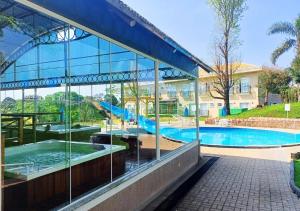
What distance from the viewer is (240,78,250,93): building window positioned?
1298 inches

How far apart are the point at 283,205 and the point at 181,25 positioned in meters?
23.9

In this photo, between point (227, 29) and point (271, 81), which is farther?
point (271, 81)

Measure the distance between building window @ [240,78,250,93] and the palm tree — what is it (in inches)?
370

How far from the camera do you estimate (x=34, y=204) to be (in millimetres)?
3412

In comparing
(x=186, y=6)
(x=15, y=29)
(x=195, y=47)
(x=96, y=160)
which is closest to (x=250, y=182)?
(x=96, y=160)

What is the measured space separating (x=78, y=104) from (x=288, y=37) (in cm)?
2329

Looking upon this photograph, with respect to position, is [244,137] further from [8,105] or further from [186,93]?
[8,105]

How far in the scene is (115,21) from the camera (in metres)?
4.42

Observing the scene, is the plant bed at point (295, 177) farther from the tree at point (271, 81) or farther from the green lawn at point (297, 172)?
the tree at point (271, 81)

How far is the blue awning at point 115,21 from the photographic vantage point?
3.31 metres

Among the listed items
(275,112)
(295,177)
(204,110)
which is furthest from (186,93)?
(204,110)

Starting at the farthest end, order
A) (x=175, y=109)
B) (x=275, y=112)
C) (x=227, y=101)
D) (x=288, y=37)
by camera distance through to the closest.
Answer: (x=227, y=101)
(x=288, y=37)
(x=275, y=112)
(x=175, y=109)

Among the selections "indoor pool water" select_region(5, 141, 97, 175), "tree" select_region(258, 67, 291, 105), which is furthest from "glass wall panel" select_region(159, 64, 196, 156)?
"tree" select_region(258, 67, 291, 105)

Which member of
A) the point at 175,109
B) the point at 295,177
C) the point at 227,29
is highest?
the point at 227,29
